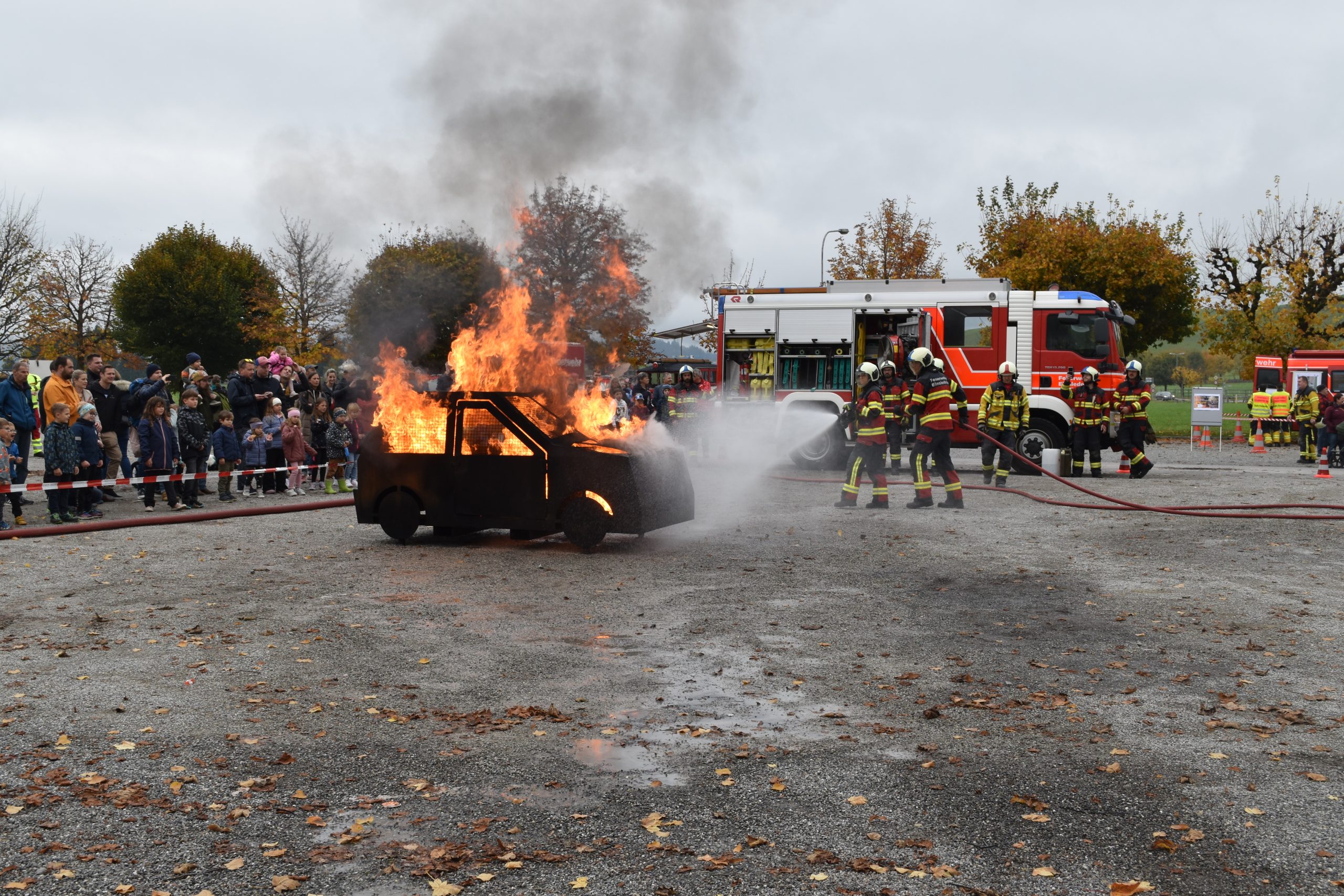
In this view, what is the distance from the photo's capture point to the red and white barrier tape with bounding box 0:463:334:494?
11.5 m

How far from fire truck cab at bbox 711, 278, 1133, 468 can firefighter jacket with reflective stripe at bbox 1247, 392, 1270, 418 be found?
1401 centimetres

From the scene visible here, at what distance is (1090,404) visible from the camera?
18859mm

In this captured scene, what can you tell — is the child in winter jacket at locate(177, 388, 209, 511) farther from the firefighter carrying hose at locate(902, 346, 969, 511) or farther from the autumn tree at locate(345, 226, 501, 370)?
the firefighter carrying hose at locate(902, 346, 969, 511)

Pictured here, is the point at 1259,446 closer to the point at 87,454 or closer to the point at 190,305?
the point at 87,454

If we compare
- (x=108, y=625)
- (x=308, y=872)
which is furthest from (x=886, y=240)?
(x=308, y=872)

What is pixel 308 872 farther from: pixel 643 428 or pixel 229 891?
pixel 643 428

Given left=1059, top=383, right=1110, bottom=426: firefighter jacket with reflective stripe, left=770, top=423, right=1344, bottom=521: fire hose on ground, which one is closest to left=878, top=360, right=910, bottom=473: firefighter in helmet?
left=770, top=423, right=1344, bottom=521: fire hose on ground

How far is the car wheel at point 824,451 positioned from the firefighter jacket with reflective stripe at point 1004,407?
3.22 m

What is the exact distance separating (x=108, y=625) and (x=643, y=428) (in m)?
5.39

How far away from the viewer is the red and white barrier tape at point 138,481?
37.7ft

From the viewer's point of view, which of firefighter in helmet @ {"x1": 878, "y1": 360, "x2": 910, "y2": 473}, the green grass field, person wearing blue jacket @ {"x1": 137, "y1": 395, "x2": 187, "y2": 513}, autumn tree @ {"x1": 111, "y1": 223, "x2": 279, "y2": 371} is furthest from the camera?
autumn tree @ {"x1": 111, "y1": 223, "x2": 279, "y2": 371}

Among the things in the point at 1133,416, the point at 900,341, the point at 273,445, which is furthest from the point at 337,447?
the point at 1133,416

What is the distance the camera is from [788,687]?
19.9 ft

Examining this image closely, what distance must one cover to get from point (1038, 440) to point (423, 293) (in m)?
11.1
